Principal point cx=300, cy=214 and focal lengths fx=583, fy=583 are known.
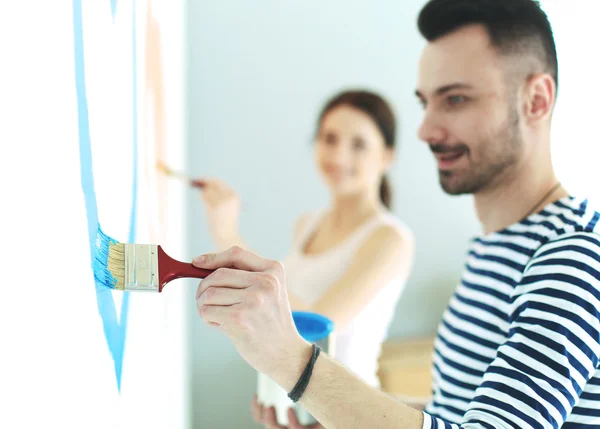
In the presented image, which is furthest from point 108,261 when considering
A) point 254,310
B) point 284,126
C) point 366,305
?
point 284,126

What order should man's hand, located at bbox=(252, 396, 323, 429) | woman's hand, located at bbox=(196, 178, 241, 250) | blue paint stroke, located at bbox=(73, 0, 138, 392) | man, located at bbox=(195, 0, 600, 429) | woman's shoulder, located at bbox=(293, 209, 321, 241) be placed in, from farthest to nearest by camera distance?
woman's shoulder, located at bbox=(293, 209, 321, 241)
woman's hand, located at bbox=(196, 178, 241, 250)
man's hand, located at bbox=(252, 396, 323, 429)
man, located at bbox=(195, 0, 600, 429)
blue paint stroke, located at bbox=(73, 0, 138, 392)

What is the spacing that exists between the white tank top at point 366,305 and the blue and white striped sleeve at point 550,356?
667 millimetres

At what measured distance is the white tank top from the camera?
4.35 ft

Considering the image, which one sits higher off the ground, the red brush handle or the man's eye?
the man's eye

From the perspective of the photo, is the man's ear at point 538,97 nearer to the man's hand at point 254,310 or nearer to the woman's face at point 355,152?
the man's hand at point 254,310

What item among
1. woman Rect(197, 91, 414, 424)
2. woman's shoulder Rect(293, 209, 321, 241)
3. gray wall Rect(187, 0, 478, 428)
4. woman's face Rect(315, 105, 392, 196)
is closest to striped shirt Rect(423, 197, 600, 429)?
woman Rect(197, 91, 414, 424)

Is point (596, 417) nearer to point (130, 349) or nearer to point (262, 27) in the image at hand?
point (130, 349)

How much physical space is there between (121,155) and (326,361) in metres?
0.32

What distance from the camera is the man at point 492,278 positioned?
560 mm

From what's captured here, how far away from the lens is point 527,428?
0.59 m

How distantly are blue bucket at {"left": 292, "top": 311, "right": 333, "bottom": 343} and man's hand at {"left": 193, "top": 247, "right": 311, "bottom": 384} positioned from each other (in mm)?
167

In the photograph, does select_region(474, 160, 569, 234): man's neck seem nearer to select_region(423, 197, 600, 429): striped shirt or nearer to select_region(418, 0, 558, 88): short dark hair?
select_region(423, 197, 600, 429): striped shirt

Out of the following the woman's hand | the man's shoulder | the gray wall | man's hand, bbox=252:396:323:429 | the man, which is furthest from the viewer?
the gray wall

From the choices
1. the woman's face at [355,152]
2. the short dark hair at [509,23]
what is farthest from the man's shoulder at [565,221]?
the woman's face at [355,152]
